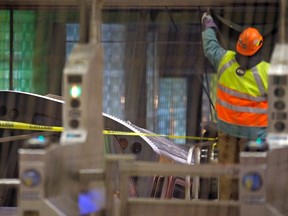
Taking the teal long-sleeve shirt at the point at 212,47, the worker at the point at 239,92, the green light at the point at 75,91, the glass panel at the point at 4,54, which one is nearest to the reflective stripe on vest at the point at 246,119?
the worker at the point at 239,92

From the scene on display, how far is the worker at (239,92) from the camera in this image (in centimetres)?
670

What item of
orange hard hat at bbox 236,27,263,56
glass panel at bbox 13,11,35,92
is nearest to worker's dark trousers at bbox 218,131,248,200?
orange hard hat at bbox 236,27,263,56

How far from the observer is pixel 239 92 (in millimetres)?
6770

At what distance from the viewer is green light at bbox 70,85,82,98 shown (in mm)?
5133

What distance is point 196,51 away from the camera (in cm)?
1384

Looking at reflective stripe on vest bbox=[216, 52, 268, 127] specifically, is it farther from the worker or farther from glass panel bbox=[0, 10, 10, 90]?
glass panel bbox=[0, 10, 10, 90]

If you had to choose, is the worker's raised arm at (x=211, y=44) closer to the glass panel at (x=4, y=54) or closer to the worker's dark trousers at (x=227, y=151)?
the worker's dark trousers at (x=227, y=151)

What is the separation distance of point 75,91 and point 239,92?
209cm

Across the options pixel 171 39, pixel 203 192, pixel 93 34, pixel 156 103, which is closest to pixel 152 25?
pixel 171 39

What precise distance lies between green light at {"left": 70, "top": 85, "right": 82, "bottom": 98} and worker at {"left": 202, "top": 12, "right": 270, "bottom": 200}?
198 cm

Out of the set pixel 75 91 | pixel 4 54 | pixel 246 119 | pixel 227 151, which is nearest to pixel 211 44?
pixel 246 119

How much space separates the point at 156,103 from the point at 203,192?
16.8ft

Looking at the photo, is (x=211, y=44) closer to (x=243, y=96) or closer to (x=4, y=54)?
(x=243, y=96)

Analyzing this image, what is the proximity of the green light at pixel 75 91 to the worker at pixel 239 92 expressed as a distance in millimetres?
1980
